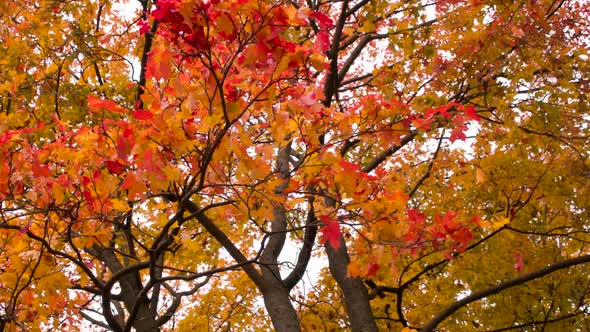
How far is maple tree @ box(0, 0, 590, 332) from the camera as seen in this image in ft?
9.74

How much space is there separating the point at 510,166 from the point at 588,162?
1.13 meters

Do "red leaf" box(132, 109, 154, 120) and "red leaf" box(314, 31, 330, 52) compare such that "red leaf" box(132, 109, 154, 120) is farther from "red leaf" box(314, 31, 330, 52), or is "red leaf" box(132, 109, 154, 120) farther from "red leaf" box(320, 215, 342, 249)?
"red leaf" box(320, 215, 342, 249)

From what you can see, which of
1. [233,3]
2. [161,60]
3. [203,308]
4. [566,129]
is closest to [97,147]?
[161,60]

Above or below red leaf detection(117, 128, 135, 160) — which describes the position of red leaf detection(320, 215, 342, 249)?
below

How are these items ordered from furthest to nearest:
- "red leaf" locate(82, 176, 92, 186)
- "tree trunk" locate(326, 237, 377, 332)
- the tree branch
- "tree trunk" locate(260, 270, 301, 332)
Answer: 1. "tree trunk" locate(326, 237, 377, 332)
2. "tree trunk" locate(260, 270, 301, 332)
3. the tree branch
4. "red leaf" locate(82, 176, 92, 186)

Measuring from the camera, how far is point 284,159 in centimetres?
727

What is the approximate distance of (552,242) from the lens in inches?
312

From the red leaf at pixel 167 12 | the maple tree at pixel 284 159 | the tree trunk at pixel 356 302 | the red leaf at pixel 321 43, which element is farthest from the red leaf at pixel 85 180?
the tree trunk at pixel 356 302

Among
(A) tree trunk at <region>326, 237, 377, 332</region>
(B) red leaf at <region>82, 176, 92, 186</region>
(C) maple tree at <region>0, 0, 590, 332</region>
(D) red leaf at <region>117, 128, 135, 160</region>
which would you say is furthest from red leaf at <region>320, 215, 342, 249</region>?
(A) tree trunk at <region>326, 237, 377, 332</region>

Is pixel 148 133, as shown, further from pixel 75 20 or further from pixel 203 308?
pixel 203 308

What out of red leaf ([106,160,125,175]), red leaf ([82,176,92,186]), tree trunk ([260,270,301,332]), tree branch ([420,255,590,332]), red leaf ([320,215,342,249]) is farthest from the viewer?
tree trunk ([260,270,301,332])

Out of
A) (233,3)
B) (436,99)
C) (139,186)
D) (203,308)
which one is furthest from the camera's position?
(203,308)

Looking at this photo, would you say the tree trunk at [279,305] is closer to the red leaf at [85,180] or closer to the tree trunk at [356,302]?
the tree trunk at [356,302]

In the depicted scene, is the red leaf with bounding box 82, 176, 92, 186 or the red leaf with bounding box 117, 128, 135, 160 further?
the red leaf with bounding box 82, 176, 92, 186
